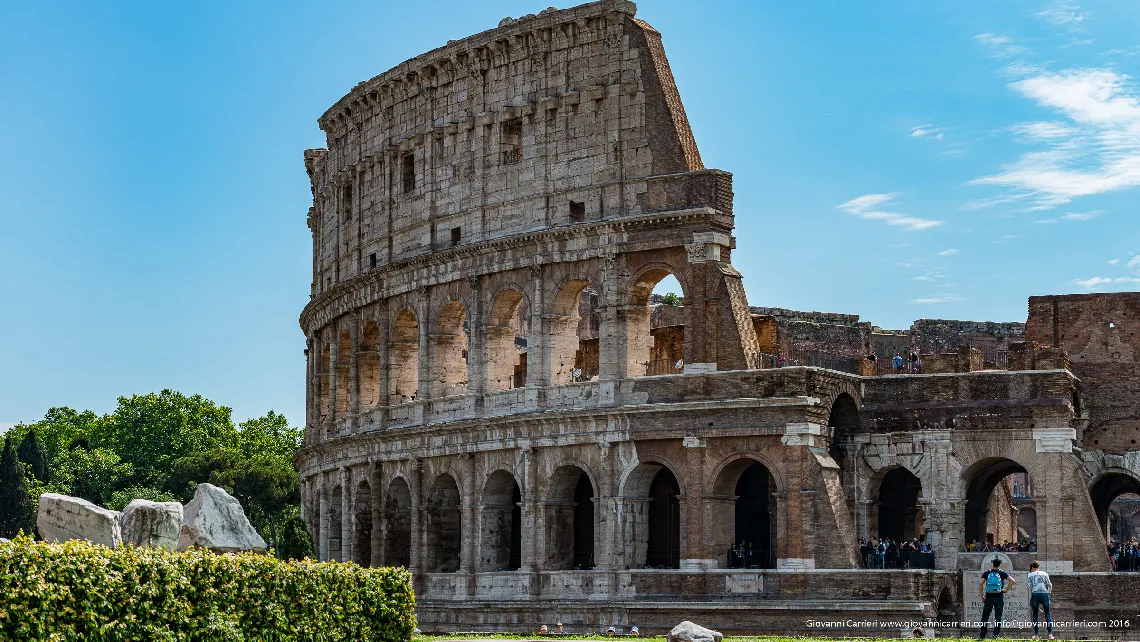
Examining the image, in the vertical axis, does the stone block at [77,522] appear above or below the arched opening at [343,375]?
below

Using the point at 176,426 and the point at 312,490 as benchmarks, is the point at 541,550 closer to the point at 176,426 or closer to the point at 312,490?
the point at 312,490

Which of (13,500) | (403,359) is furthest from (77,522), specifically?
(13,500)

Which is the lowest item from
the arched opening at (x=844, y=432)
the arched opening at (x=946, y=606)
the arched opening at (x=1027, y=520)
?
the arched opening at (x=946, y=606)

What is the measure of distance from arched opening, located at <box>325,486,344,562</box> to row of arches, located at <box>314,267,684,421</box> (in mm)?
2667

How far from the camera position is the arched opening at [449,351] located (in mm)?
47188

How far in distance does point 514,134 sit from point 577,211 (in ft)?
11.0

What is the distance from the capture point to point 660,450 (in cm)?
4069

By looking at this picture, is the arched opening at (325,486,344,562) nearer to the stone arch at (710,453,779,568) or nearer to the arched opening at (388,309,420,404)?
the arched opening at (388,309,420,404)

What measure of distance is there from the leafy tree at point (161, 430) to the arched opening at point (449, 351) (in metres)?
40.4

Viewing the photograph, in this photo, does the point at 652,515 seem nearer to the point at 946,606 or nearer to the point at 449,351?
the point at 449,351

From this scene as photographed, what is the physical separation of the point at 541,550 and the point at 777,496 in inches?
277

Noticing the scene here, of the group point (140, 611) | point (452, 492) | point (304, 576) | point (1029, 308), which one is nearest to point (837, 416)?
point (1029, 308)

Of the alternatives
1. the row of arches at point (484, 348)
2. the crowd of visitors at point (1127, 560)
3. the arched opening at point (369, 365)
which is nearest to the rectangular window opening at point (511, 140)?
the row of arches at point (484, 348)

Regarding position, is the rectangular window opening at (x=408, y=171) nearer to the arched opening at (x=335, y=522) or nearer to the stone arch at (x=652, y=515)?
the arched opening at (x=335, y=522)
